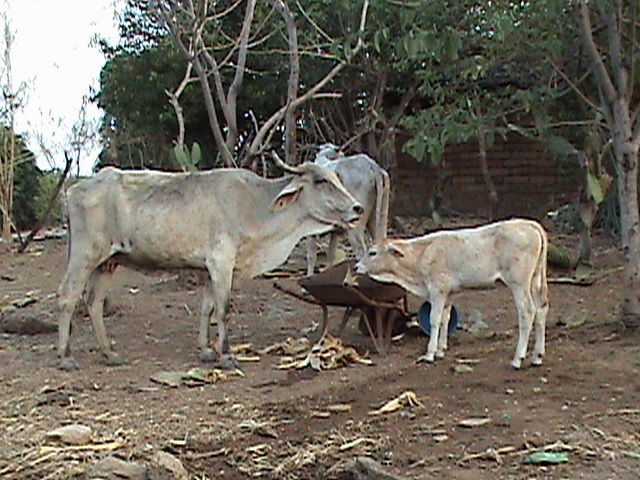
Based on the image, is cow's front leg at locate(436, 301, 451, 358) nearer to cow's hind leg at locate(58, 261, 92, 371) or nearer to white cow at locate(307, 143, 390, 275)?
white cow at locate(307, 143, 390, 275)

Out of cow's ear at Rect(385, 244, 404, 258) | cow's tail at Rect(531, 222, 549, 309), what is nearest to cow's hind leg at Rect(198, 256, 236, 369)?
cow's ear at Rect(385, 244, 404, 258)

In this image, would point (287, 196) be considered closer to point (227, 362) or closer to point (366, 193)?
point (227, 362)

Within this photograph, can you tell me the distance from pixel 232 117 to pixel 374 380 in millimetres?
4975

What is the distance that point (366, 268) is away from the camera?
24.1 feet

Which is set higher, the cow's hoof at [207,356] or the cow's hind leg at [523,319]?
the cow's hind leg at [523,319]

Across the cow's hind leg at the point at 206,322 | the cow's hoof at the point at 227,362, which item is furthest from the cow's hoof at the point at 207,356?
the cow's hoof at the point at 227,362

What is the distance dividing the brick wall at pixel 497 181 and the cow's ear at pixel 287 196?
10392 mm

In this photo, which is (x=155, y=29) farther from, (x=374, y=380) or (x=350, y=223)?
(x=374, y=380)

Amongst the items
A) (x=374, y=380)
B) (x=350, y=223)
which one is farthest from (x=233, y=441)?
(x=350, y=223)

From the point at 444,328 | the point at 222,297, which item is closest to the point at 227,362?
the point at 222,297

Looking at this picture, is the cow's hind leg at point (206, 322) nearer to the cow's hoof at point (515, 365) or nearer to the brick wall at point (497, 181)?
the cow's hoof at point (515, 365)

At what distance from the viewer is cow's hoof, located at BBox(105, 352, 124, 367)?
7535mm

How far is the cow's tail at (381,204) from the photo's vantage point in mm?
9422

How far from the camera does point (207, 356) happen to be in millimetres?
7492
